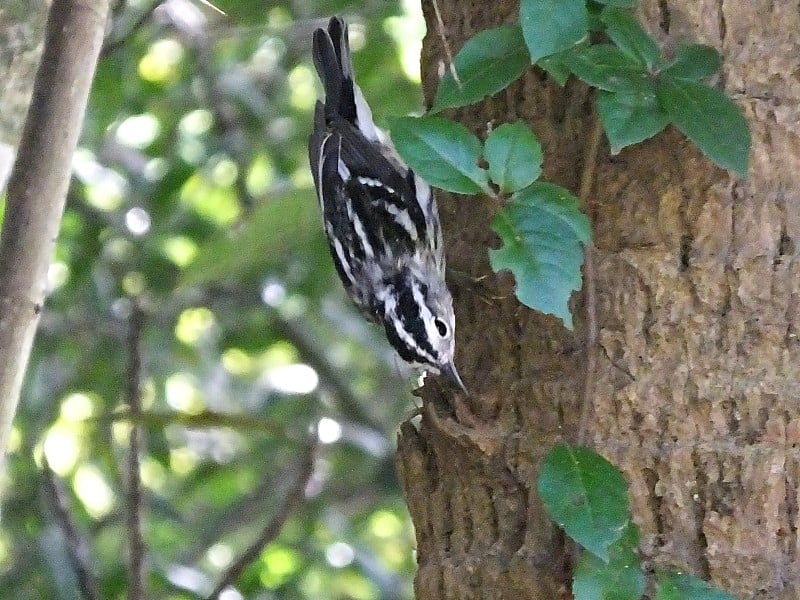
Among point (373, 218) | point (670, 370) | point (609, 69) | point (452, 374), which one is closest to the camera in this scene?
point (609, 69)

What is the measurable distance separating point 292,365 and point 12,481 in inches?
38.6

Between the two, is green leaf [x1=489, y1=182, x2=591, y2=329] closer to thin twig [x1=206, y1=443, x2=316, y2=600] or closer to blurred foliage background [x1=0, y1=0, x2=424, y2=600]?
thin twig [x1=206, y1=443, x2=316, y2=600]

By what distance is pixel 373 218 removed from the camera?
8.59 feet

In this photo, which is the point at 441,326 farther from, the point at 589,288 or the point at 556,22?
the point at 556,22

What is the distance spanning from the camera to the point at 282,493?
12.0ft

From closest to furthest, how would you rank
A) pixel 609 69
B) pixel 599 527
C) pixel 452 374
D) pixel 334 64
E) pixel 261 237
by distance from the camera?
pixel 599 527 → pixel 609 69 → pixel 452 374 → pixel 261 237 → pixel 334 64

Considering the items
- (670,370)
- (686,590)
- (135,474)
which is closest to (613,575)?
(686,590)

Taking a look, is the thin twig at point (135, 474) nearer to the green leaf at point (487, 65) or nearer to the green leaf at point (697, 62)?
the green leaf at point (487, 65)

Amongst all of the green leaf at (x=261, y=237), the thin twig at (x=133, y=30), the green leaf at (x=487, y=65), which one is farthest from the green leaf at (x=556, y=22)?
the green leaf at (x=261, y=237)

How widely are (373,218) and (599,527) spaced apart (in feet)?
4.64

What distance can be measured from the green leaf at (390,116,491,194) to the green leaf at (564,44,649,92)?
16cm

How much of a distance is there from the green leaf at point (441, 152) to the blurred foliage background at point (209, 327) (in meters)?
1.31

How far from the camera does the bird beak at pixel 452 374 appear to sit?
169cm

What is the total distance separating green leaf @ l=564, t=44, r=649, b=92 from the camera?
4.58ft
